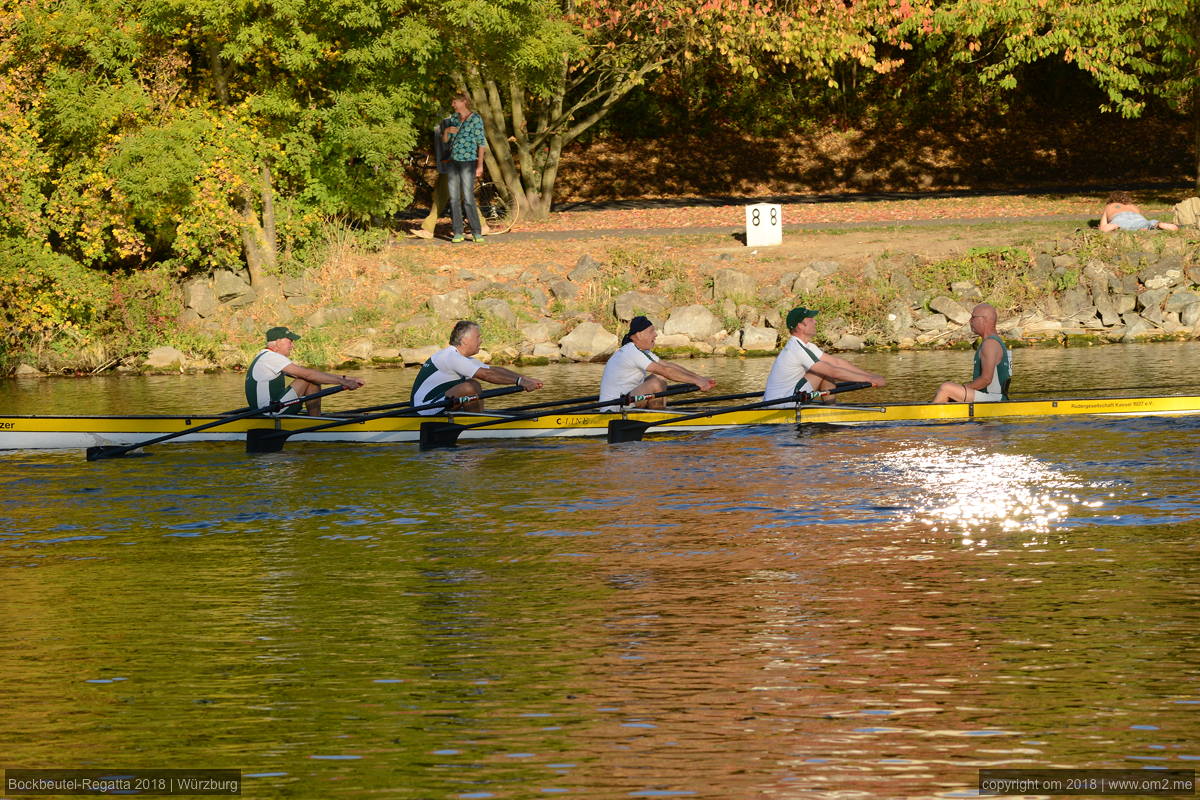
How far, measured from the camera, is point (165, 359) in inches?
1194

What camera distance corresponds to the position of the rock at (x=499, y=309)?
30.2 meters

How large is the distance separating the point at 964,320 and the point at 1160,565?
18.1 metres

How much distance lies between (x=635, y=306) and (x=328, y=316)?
5.59 meters

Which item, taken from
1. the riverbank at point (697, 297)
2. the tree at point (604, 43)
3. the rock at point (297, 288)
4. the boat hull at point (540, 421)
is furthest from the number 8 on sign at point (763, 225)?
the boat hull at point (540, 421)

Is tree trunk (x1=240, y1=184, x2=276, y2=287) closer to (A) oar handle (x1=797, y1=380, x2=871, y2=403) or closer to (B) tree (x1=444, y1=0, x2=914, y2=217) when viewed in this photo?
(B) tree (x1=444, y1=0, x2=914, y2=217)

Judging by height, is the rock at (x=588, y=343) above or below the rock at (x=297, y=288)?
below

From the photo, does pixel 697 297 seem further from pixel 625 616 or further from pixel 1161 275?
pixel 625 616

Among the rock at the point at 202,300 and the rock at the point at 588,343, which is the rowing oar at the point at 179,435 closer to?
the rock at the point at 588,343

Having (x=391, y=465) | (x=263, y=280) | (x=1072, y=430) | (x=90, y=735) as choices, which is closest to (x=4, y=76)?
(x=263, y=280)

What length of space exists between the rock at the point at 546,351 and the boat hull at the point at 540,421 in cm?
932

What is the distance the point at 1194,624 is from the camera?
33.0ft

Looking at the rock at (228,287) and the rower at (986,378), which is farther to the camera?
the rock at (228,287)

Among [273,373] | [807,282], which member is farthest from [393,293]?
[273,373]

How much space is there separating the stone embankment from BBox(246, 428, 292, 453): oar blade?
986 cm
